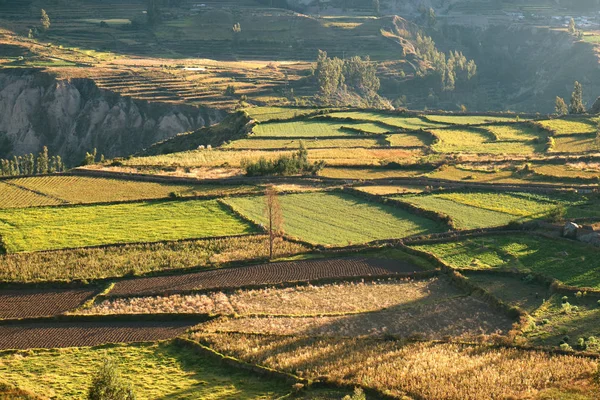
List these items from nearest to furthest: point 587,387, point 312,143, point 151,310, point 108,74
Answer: point 587,387
point 151,310
point 312,143
point 108,74

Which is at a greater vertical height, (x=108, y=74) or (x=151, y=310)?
(x=108, y=74)

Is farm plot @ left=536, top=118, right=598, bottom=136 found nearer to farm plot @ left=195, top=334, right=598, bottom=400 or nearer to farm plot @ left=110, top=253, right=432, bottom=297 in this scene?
farm plot @ left=110, top=253, right=432, bottom=297

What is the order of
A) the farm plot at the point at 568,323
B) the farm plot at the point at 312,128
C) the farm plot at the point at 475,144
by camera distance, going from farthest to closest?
the farm plot at the point at 312,128 < the farm plot at the point at 475,144 < the farm plot at the point at 568,323

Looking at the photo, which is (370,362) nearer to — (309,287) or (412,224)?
(309,287)

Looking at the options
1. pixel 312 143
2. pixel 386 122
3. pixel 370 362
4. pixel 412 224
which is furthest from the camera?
pixel 386 122

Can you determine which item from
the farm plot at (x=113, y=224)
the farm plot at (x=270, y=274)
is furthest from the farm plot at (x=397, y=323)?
the farm plot at (x=113, y=224)

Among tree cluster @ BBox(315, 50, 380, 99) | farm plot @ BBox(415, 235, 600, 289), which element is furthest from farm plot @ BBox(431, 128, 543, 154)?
tree cluster @ BBox(315, 50, 380, 99)

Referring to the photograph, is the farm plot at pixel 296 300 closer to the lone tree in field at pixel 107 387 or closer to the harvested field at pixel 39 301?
the harvested field at pixel 39 301

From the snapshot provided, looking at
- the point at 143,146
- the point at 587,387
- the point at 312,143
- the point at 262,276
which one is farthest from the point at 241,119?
the point at 587,387

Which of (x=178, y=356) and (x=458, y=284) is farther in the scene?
(x=458, y=284)
